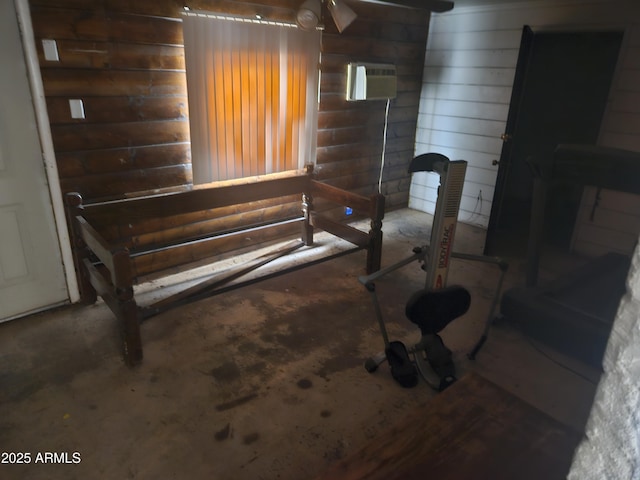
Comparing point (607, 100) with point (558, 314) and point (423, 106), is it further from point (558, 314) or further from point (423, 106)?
point (558, 314)

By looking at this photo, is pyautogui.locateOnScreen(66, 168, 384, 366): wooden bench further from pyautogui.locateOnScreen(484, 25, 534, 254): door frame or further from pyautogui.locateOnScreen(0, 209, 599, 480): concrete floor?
pyautogui.locateOnScreen(484, 25, 534, 254): door frame

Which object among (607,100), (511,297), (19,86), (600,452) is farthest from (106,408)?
(607,100)

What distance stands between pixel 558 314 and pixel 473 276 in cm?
105

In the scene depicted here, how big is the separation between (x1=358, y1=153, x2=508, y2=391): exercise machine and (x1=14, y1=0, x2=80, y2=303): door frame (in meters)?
2.07

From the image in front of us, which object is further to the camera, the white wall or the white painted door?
the white wall

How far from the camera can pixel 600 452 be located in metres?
0.72

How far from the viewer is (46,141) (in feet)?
8.89

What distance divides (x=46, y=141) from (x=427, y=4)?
3.77 m

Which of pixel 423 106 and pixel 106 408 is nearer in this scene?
pixel 106 408

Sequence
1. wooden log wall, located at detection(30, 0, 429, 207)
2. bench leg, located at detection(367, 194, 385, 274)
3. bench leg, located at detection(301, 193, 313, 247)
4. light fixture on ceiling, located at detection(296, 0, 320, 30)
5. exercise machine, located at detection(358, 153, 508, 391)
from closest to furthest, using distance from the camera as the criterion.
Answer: exercise machine, located at detection(358, 153, 508, 391) → wooden log wall, located at detection(30, 0, 429, 207) → bench leg, located at detection(367, 194, 385, 274) → light fixture on ceiling, located at detection(296, 0, 320, 30) → bench leg, located at detection(301, 193, 313, 247)

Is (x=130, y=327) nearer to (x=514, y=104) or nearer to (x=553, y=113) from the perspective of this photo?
(x=514, y=104)

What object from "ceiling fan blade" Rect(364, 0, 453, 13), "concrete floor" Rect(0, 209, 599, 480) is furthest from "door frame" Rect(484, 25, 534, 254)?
"ceiling fan blade" Rect(364, 0, 453, 13)

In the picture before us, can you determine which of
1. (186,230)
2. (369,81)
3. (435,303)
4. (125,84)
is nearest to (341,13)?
(369,81)

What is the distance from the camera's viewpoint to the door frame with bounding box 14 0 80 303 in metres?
2.49
